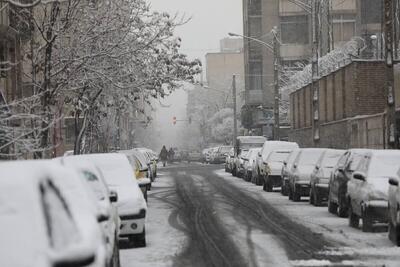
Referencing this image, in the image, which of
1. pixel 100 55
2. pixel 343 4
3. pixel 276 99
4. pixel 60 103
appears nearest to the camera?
pixel 100 55

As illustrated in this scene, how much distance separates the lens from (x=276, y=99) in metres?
45.5

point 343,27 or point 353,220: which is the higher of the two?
point 343,27

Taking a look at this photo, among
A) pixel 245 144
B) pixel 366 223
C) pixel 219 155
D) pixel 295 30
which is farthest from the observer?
pixel 295 30

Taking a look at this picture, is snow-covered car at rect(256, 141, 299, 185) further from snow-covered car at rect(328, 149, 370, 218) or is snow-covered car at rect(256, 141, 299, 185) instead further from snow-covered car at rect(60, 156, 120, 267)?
snow-covered car at rect(60, 156, 120, 267)

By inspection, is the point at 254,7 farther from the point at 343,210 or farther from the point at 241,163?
the point at 343,210

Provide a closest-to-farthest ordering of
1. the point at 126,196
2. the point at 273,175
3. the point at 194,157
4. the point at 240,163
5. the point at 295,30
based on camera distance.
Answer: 1. the point at 126,196
2. the point at 273,175
3. the point at 240,163
4. the point at 295,30
5. the point at 194,157

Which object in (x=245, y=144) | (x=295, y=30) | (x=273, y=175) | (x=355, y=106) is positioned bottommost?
(x=273, y=175)

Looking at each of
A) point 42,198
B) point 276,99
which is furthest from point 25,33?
point 42,198

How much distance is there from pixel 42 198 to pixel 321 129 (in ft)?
136

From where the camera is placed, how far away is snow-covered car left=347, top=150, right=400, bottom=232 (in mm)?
16359

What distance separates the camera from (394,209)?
14.5m

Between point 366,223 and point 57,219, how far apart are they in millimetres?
12084

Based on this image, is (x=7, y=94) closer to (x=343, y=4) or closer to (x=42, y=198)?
(x=42, y=198)

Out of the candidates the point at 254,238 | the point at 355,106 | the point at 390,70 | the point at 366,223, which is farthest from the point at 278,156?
the point at 254,238
